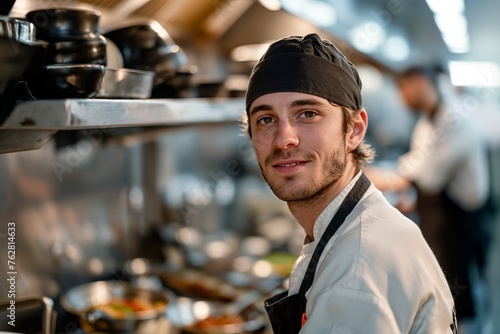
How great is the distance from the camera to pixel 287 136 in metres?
1.32

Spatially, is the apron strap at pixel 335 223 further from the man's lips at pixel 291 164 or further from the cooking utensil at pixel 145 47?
the cooking utensil at pixel 145 47

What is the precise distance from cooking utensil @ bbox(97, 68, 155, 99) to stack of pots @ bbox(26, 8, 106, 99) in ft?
0.18

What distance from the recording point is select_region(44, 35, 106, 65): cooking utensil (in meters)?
1.20

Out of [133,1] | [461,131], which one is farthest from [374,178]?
[133,1]

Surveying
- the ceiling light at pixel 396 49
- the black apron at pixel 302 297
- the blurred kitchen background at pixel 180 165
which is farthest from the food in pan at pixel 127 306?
the ceiling light at pixel 396 49

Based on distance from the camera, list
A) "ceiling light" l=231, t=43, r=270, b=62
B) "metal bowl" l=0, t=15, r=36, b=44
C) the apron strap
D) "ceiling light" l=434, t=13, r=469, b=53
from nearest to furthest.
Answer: "metal bowl" l=0, t=15, r=36, b=44
the apron strap
"ceiling light" l=231, t=43, r=270, b=62
"ceiling light" l=434, t=13, r=469, b=53

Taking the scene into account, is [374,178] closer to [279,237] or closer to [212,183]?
[279,237]

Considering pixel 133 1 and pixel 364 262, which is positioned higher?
pixel 133 1

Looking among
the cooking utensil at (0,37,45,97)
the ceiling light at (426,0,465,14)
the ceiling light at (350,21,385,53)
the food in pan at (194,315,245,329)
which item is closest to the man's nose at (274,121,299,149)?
the cooking utensil at (0,37,45,97)

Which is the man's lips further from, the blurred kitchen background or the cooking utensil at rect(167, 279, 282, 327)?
the cooking utensil at rect(167, 279, 282, 327)

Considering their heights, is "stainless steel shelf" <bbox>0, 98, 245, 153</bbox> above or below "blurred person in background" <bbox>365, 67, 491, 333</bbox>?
above

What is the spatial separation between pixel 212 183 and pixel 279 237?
0.73 metres

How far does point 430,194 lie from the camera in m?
3.92

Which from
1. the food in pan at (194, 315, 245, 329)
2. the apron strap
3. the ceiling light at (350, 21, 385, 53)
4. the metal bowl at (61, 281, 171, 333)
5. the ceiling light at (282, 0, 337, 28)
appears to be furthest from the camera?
the ceiling light at (350, 21, 385, 53)
